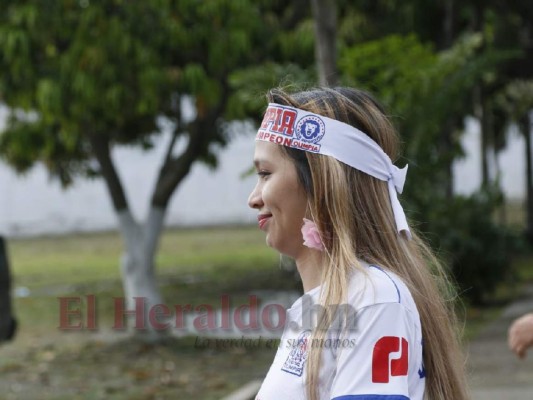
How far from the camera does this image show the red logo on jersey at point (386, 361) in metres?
1.88

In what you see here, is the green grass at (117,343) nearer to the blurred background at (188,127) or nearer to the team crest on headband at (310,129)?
the blurred background at (188,127)

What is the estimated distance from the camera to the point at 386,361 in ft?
6.21

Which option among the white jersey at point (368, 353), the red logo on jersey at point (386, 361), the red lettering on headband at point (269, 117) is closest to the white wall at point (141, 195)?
the red lettering on headband at point (269, 117)

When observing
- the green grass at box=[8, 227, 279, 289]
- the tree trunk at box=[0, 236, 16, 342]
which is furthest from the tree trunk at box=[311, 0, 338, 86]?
the green grass at box=[8, 227, 279, 289]

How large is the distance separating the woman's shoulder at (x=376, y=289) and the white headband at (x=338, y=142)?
0.49ft

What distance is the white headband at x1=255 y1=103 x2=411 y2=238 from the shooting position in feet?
6.90

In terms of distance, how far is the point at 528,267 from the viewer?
20375 millimetres

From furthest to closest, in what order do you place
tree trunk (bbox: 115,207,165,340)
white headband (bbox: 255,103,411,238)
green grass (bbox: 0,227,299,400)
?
tree trunk (bbox: 115,207,165,340)
green grass (bbox: 0,227,299,400)
white headband (bbox: 255,103,411,238)

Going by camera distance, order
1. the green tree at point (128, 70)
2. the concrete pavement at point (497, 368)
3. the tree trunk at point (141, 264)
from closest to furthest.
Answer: the concrete pavement at point (497, 368) → the green tree at point (128, 70) → the tree trunk at point (141, 264)

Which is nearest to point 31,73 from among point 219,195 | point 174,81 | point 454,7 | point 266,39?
point 174,81

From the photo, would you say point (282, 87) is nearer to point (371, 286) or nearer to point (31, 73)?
point (371, 286)

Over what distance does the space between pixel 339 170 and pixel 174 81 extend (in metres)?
8.37

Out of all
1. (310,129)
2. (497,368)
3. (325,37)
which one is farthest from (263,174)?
(497,368)

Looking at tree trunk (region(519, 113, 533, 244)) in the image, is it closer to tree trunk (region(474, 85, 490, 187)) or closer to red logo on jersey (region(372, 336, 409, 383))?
tree trunk (region(474, 85, 490, 187))
